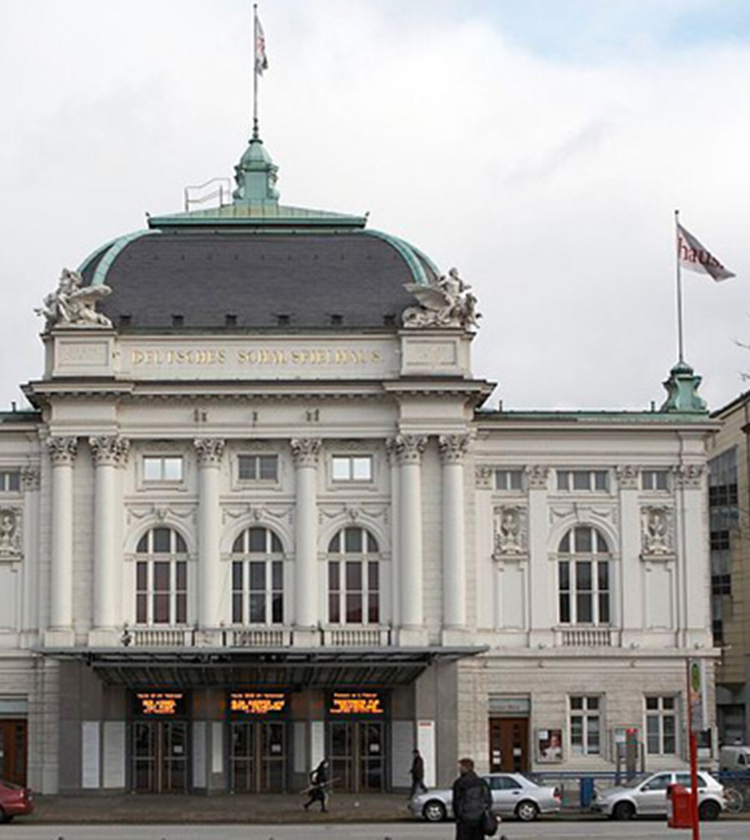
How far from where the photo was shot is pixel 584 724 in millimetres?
69250

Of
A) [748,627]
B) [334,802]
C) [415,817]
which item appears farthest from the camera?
[748,627]

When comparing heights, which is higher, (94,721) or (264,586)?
(264,586)

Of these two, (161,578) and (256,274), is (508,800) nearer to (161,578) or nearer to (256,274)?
(161,578)

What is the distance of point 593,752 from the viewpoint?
69.0 meters

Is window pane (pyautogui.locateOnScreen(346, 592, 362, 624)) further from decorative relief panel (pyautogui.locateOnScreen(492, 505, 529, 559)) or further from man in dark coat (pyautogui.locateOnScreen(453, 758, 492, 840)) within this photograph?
man in dark coat (pyautogui.locateOnScreen(453, 758, 492, 840))

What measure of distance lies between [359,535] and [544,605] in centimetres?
687

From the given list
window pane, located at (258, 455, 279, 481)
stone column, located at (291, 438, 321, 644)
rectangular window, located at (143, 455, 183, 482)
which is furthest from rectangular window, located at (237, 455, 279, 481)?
rectangular window, located at (143, 455, 183, 482)

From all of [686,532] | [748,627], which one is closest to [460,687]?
[686,532]

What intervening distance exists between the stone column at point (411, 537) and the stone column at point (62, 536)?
11068 mm

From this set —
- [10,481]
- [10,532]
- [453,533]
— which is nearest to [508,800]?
[453,533]

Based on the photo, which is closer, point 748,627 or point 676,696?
point 676,696

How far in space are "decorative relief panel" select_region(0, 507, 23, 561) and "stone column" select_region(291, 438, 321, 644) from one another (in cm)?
948

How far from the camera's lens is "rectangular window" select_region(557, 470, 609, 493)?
70000mm

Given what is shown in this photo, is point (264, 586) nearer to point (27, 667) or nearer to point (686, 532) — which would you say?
point (27, 667)
